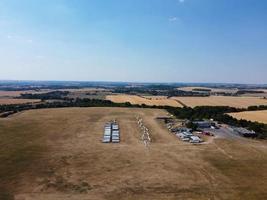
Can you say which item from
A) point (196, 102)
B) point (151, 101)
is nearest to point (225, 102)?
point (196, 102)

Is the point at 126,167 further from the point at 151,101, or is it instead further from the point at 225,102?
the point at 225,102

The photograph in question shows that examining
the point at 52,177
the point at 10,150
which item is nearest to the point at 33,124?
the point at 10,150

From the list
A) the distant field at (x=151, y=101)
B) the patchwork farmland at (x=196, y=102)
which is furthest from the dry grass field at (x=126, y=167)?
the patchwork farmland at (x=196, y=102)

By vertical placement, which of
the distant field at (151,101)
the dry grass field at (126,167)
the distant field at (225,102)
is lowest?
the dry grass field at (126,167)

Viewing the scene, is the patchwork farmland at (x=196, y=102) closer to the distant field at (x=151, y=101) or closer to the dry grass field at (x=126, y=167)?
the distant field at (x=151, y=101)

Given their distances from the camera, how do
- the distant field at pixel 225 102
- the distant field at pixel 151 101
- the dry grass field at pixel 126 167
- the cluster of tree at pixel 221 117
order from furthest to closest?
the distant field at pixel 151 101
the distant field at pixel 225 102
the cluster of tree at pixel 221 117
the dry grass field at pixel 126 167

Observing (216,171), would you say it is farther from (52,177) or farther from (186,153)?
(52,177)

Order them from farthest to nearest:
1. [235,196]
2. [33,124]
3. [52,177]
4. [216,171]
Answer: [33,124]
[216,171]
[52,177]
[235,196]

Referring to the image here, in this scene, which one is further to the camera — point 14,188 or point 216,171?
point 216,171

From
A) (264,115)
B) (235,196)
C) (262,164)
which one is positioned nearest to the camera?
(235,196)
